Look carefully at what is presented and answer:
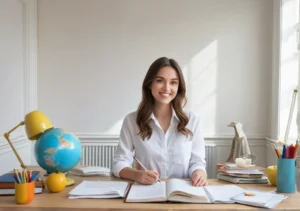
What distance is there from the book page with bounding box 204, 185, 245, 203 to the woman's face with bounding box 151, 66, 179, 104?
58cm

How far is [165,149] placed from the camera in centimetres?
193

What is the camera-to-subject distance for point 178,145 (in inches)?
75.8

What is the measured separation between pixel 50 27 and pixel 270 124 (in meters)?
2.79

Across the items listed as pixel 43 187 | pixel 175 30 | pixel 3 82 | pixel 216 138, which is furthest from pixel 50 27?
pixel 43 187

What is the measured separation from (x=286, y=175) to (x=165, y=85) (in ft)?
2.68

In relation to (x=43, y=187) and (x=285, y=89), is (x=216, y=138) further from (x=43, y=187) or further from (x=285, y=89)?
(x=43, y=187)

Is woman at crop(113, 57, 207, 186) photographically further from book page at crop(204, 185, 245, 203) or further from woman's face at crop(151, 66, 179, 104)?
book page at crop(204, 185, 245, 203)

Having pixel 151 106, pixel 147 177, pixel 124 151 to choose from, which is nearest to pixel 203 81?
pixel 151 106

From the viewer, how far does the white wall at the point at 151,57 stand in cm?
365

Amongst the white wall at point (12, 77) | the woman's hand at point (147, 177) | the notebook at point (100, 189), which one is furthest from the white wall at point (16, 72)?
the woman's hand at point (147, 177)

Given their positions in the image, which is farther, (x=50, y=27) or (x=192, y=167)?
(x=50, y=27)

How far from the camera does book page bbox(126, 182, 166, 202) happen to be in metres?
1.33

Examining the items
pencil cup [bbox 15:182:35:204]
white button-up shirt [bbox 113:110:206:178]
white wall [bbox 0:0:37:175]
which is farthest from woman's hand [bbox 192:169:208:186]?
white wall [bbox 0:0:37:175]

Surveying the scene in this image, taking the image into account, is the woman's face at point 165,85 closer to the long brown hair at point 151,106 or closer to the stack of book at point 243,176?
the long brown hair at point 151,106
